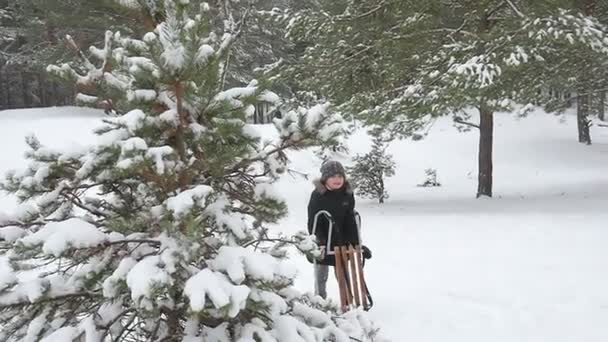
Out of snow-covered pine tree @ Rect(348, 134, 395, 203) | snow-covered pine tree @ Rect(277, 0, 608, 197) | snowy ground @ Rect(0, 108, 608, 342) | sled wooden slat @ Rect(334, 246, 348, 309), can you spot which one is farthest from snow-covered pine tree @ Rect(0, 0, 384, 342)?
snow-covered pine tree @ Rect(348, 134, 395, 203)

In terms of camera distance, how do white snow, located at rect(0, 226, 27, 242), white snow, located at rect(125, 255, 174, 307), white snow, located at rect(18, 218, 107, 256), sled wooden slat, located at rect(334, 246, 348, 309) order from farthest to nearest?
sled wooden slat, located at rect(334, 246, 348, 309) → white snow, located at rect(0, 226, 27, 242) → white snow, located at rect(18, 218, 107, 256) → white snow, located at rect(125, 255, 174, 307)

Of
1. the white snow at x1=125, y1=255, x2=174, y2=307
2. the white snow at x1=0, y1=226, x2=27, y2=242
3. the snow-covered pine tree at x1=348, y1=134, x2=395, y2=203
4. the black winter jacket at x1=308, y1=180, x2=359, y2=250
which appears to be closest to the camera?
the white snow at x1=125, y1=255, x2=174, y2=307

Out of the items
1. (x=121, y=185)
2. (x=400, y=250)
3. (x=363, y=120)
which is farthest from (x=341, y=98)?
(x=121, y=185)

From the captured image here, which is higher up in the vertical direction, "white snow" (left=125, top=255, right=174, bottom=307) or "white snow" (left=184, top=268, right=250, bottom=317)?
"white snow" (left=125, top=255, right=174, bottom=307)

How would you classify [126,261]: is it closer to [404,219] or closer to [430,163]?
[404,219]

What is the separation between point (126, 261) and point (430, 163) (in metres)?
23.5

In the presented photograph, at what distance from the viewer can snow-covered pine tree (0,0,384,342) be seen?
2.01 m

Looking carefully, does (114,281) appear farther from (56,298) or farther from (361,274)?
(361,274)

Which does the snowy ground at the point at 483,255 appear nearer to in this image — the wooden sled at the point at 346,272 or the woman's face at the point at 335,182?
the wooden sled at the point at 346,272

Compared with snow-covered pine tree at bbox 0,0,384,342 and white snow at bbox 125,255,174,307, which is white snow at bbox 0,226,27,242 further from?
white snow at bbox 125,255,174,307

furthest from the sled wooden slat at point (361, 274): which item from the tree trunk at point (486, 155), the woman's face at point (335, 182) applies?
the tree trunk at point (486, 155)

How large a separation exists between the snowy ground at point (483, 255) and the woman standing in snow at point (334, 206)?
919 millimetres

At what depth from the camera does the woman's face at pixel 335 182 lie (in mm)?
5262

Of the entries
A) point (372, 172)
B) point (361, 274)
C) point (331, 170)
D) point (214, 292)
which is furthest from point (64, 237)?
point (372, 172)
